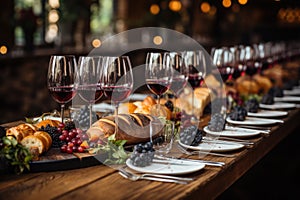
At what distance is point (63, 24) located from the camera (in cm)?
735

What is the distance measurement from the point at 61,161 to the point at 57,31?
6579mm

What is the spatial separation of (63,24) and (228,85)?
483 centimetres

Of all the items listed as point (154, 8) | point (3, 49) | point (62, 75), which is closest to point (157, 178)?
point (62, 75)

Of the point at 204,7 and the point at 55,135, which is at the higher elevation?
the point at 204,7

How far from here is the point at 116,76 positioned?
5.58ft

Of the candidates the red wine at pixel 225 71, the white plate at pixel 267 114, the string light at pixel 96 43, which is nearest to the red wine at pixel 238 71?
the red wine at pixel 225 71

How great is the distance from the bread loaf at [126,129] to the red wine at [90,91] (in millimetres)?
120

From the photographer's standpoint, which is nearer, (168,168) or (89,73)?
(168,168)

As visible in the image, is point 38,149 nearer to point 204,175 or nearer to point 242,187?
point 204,175

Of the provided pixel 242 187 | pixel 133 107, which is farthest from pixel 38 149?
pixel 242 187

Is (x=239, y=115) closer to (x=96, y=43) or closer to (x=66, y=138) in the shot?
(x=66, y=138)

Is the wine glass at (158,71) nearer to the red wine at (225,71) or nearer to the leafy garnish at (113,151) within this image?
the leafy garnish at (113,151)

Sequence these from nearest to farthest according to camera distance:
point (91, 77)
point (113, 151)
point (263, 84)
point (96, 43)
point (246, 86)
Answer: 1. point (113, 151)
2. point (91, 77)
3. point (246, 86)
4. point (263, 84)
5. point (96, 43)

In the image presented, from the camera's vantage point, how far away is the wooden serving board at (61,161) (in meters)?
1.43
